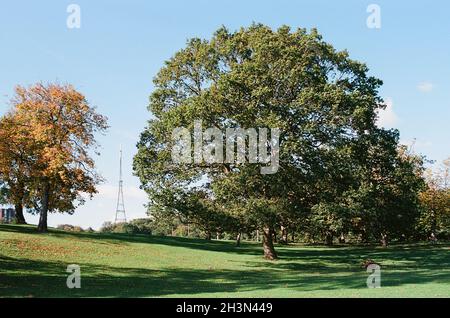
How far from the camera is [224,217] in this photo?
39.7 m

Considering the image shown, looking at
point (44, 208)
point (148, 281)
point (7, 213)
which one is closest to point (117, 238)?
point (44, 208)

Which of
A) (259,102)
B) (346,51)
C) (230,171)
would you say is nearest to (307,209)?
(230,171)

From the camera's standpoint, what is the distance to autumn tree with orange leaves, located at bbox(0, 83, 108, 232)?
42844mm

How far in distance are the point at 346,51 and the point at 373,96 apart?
→ 441cm

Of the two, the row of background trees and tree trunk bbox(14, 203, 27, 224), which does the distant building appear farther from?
the row of background trees

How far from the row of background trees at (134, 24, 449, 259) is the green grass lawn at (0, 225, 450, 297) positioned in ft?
13.1

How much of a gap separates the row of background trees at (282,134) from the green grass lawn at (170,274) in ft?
13.1

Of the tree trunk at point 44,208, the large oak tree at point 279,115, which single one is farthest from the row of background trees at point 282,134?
the tree trunk at point 44,208

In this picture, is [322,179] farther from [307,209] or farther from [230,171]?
[230,171]

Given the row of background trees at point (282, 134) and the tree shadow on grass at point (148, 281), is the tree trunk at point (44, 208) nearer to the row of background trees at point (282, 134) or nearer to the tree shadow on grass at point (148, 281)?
the row of background trees at point (282, 134)

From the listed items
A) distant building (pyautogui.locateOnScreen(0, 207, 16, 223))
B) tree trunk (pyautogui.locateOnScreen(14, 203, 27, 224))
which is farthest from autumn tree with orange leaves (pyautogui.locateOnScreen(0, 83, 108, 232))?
distant building (pyautogui.locateOnScreen(0, 207, 16, 223))

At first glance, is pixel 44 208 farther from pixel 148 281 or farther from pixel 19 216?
pixel 148 281

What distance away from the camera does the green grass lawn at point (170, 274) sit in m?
19.9
